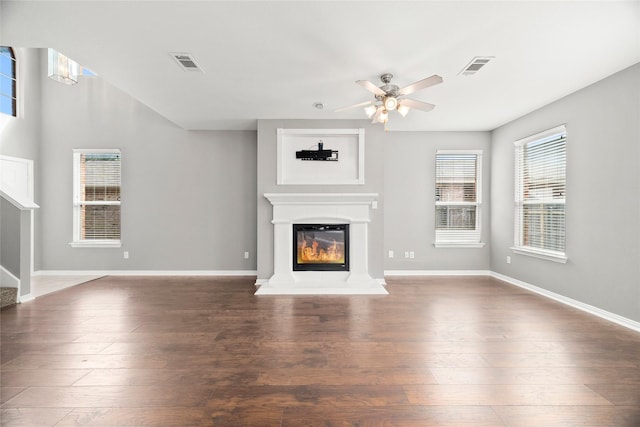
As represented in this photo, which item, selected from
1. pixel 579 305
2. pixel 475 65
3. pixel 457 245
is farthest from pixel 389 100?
pixel 457 245

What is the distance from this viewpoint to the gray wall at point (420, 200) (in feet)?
18.8

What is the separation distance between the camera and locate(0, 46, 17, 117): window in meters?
5.15

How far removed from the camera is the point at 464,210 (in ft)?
19.0

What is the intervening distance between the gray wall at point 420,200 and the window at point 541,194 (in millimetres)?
776

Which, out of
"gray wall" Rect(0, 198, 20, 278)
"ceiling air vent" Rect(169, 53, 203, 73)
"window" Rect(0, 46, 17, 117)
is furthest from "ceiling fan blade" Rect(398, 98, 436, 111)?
"window" Rect(0, 46, 17, 117)

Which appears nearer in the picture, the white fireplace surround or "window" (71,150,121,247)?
the white fireplace surround

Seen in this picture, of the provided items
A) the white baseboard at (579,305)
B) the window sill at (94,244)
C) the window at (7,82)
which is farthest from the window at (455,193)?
the window at (7,82)

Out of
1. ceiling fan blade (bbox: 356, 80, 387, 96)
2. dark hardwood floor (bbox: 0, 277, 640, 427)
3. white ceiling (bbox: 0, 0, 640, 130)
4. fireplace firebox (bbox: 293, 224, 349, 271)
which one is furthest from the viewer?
fireplace firebox (bbox: 293, 224, 349, 271)

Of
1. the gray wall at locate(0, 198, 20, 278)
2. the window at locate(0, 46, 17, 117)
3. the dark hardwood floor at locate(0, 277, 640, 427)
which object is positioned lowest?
the dark hardwood floor at locate(0, 277, 640, 427)

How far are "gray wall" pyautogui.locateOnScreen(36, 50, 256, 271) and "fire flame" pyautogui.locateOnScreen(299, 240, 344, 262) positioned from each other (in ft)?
4.23

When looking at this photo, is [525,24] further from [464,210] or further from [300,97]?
[464,210]

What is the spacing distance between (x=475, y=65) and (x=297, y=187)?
2911mm

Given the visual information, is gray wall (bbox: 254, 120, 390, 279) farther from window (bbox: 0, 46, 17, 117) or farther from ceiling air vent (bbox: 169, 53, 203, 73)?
window (bbox: 0, 46, 17, 117)

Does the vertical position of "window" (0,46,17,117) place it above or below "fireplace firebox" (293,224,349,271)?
above
